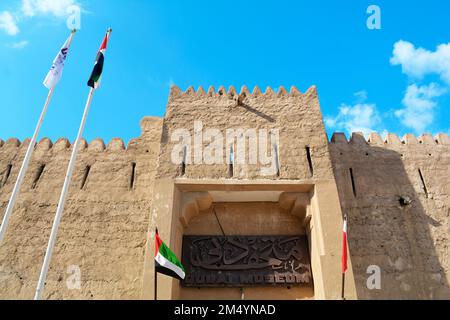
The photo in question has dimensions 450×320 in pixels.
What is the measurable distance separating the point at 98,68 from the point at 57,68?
864 mm

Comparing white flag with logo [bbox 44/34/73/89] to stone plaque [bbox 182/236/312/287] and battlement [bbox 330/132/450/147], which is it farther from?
battlement [bbox 330/132/450/147]

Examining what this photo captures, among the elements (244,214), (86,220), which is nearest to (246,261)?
(244,214)

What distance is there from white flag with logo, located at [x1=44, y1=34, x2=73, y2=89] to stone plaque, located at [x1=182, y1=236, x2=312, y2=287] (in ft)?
14.7

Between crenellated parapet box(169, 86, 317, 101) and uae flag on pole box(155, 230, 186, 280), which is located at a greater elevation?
crenellated parapet box(169, 86, 317, 101)

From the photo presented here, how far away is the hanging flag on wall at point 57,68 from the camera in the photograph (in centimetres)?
693

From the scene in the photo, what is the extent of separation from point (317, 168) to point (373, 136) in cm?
281

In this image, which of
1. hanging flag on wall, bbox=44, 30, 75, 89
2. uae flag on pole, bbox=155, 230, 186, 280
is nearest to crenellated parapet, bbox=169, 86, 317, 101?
hanging flag on wall, bbox=44, 30, 75, 89

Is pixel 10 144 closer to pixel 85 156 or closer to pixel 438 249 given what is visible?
pixel 85 156

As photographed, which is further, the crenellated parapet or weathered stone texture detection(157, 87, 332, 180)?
the crenellated parapet

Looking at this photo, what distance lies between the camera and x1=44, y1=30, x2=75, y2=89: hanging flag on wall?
273 inches

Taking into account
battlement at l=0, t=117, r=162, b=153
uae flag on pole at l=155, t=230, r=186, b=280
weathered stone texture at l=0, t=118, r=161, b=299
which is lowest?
uae flag on pole at l=155, t=230, r=186, b=280

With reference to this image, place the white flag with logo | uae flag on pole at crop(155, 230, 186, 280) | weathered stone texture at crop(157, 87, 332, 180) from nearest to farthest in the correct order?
uae flag on pole at crop(155, 230, 186, 280) → the white flag with logo → weathered stone texture at crop(157, 87, 332, 180)

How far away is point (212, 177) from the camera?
7.20 meters

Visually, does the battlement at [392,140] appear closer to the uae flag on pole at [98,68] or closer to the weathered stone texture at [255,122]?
the weathered stone texture at [255,122]
